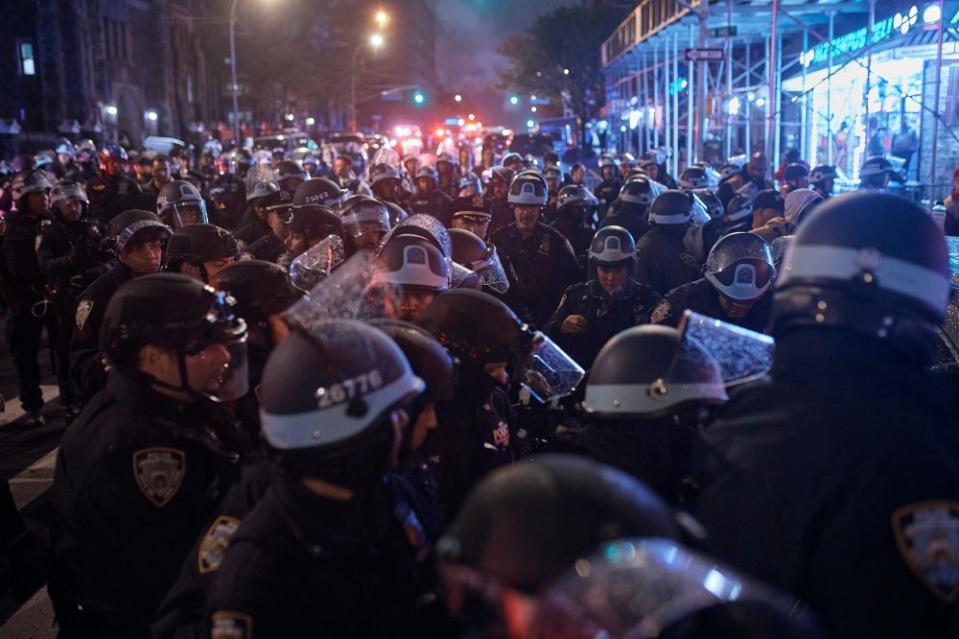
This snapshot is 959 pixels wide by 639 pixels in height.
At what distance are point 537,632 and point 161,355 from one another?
2.25 meters

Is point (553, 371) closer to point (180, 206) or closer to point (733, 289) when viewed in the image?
point (733, 289)

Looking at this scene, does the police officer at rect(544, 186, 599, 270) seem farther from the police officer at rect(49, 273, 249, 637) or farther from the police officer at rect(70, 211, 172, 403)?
the police officer at rect(49, 273, 249, 637)

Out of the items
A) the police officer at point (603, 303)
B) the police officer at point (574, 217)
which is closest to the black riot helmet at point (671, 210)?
the police officer at point (603, 303)

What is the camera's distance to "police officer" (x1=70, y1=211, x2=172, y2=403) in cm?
482

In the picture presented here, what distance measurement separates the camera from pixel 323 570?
230 centimetres

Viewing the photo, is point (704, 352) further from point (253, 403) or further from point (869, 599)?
point (253, 403)

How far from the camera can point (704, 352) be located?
9.05 feet

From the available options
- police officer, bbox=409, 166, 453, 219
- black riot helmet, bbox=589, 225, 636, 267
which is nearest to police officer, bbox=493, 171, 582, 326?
black riot helmet, bbox=589, 225, 636, 267

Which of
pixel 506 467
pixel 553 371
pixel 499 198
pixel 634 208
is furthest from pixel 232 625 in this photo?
pixel 499 198

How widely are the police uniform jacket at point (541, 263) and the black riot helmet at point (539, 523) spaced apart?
662cm

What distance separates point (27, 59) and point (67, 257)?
47.5 m

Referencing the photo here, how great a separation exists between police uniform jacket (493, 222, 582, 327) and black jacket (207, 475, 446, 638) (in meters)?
5.66

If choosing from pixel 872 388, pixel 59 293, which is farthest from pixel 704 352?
pixel 59 293

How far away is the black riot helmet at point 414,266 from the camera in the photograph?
4.54 m
